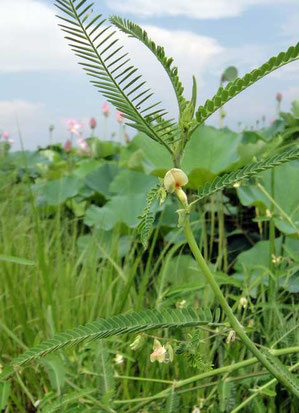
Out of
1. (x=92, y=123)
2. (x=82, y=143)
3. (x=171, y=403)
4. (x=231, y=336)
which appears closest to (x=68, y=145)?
(x=92, y=123)

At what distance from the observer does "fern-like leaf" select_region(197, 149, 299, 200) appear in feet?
1.87

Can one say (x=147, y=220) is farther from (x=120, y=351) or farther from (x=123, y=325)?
(x=120, y=351)

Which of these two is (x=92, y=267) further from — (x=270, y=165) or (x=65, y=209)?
(x=65, y=209)

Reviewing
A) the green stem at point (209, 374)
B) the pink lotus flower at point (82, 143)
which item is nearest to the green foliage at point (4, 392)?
the green stem at point (209, 374)

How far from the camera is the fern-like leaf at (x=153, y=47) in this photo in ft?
1.80

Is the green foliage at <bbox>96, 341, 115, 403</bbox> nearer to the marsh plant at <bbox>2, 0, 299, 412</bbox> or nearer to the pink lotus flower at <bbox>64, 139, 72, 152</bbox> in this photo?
the marsh plant at <bbox>2, 0, 299, 412</bbox>

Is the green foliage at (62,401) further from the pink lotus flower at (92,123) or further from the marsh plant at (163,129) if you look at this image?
the pink lotus flower at (92,123)

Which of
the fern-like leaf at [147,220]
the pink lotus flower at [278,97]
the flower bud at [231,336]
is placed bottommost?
the flower bud at [231,336]

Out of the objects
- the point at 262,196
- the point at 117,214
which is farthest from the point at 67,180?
the point at 262,196

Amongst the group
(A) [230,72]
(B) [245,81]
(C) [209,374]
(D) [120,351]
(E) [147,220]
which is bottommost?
(D) [120,351]

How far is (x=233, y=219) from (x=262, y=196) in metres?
0.26

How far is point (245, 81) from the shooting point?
0.54 metres

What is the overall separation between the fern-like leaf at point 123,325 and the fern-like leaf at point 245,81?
209mm

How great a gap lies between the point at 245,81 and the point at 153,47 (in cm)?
9
